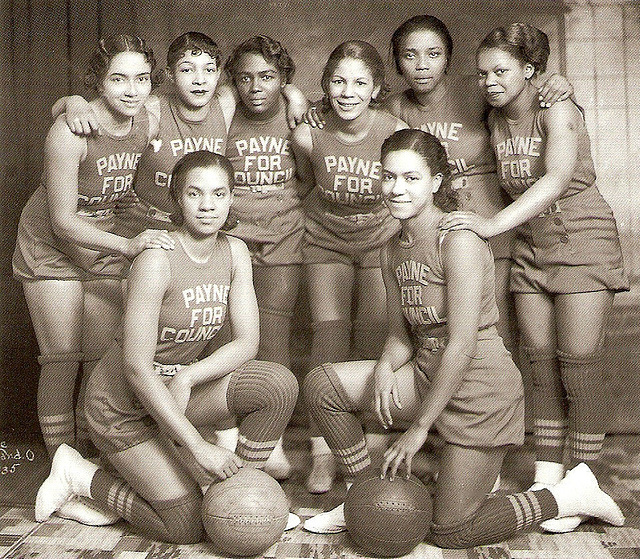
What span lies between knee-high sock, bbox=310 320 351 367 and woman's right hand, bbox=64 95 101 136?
3.00 ft

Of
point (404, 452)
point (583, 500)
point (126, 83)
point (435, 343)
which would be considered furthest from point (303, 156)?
point (583, 500)

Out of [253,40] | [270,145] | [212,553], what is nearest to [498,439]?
[212,553]

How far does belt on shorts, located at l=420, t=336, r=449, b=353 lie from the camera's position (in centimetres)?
258

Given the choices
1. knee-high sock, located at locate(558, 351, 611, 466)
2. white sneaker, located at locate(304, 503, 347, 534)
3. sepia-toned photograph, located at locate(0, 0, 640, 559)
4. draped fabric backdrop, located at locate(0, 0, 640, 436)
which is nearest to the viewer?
sepia-toned photograph, located at locate(0, 0, 640, 559)

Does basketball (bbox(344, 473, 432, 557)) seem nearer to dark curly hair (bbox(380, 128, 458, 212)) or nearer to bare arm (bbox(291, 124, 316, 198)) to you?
dark curly hair (bbox(380, 128, 458, 212))

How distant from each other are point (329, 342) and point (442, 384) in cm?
69

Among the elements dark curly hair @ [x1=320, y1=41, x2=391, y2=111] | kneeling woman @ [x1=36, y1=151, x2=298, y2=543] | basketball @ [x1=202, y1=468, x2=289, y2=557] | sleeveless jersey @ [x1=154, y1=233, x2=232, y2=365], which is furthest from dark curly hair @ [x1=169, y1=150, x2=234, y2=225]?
basketball @ [x1=202, y1=468, x2=289, y2=557]

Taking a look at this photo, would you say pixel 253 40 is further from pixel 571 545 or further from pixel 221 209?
A: pixel 571 545

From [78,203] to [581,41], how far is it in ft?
6.19

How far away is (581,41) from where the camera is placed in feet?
11.7

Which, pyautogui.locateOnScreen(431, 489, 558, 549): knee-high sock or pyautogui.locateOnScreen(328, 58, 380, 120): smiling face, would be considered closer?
pyautogui.locateOnScreen(431, 489, 558, 549): knee-high sock

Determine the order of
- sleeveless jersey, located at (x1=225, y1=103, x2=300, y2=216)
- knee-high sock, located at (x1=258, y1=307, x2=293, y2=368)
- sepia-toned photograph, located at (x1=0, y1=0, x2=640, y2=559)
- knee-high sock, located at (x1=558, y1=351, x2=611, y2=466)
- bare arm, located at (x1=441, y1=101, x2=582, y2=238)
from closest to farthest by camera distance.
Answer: sepia-toned photograph, located at (x1=0, y1=0, x2=640, y2=559) < bare arm, located at (x1=441, y1=101, x2=582, y2=238) < knee-high sock, located at (x1=558, y1=351, x2=611, y2=466) < sleeveless jersey, located at (x1=225, y1=103, x2=300, y2=216) < knee-high sock, located at (x1=258, y1=307, x2=293, y2=368)

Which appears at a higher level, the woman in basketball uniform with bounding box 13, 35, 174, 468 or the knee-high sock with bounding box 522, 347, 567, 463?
the woman in basketball uniform with bounding box 13, 35, 174, 468

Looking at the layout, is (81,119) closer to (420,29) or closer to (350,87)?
(350,87)
